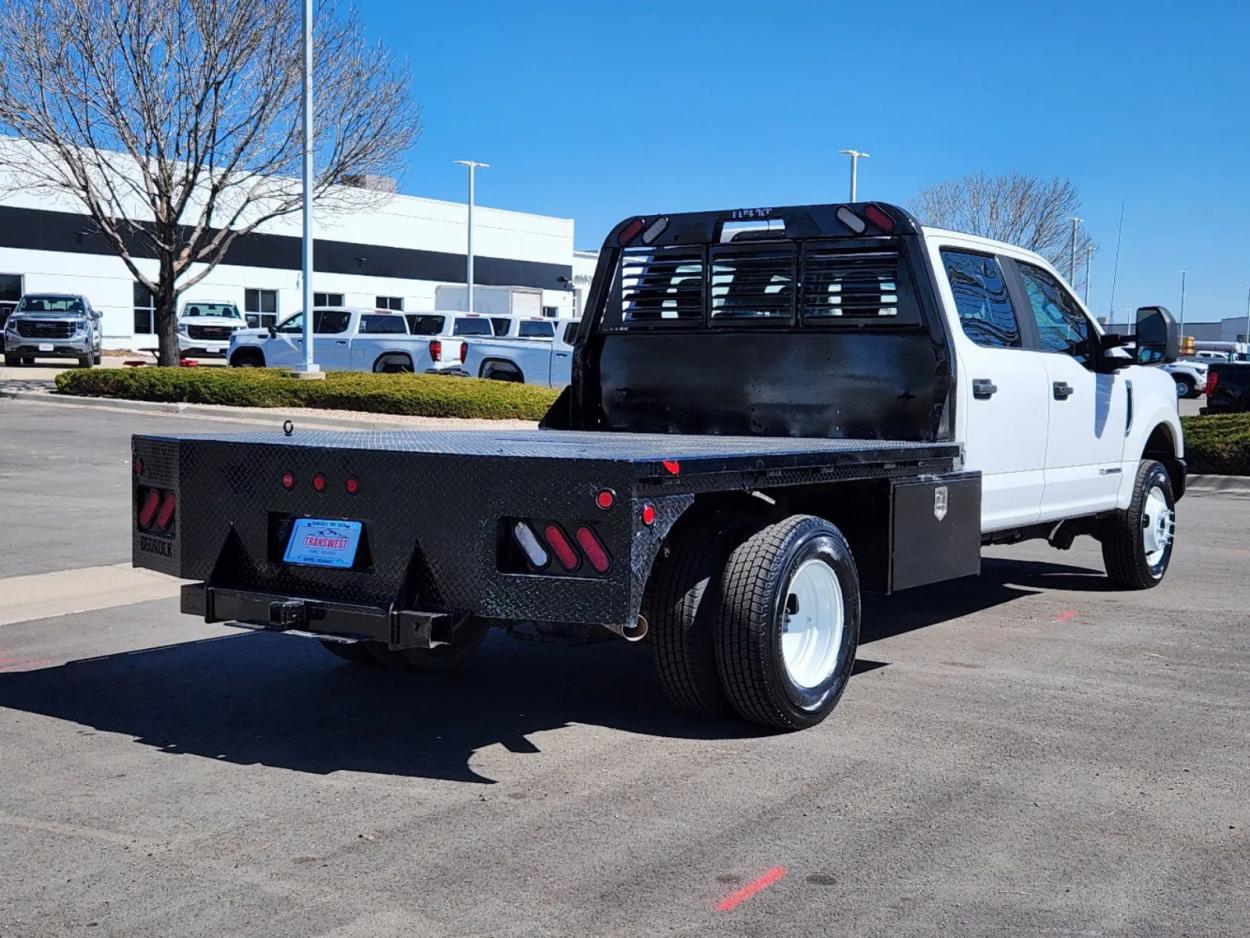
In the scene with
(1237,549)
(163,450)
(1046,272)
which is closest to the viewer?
(163,450)

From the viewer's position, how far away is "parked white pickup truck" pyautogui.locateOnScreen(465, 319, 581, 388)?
90.1 ft

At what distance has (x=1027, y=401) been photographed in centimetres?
785

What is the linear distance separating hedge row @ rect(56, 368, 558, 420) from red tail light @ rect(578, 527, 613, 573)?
17773 mm

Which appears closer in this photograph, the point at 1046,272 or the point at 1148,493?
the point at 1046,272

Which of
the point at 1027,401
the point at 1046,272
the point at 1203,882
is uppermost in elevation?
the point at 1046,272

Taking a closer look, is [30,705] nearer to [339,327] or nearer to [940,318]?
[940,318]

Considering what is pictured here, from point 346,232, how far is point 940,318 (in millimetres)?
53344

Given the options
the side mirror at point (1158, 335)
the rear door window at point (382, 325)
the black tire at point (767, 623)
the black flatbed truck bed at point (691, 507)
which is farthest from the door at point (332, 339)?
the black tire at point (767, 623)

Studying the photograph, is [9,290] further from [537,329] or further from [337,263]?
[537,329]

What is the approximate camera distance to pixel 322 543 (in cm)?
563

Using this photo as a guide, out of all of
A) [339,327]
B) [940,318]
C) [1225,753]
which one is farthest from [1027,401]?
[339,327]

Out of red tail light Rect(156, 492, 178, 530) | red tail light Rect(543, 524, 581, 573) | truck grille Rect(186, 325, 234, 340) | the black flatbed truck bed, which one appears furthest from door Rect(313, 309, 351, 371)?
red tail light Rect(543, 524, 581, 573)

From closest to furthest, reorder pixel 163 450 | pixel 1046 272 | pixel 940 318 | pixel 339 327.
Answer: pixel 163 450, pixel 940 318, pixel 1046 272, pixel 339 327

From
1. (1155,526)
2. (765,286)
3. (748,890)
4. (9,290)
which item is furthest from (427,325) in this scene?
(748,890)
